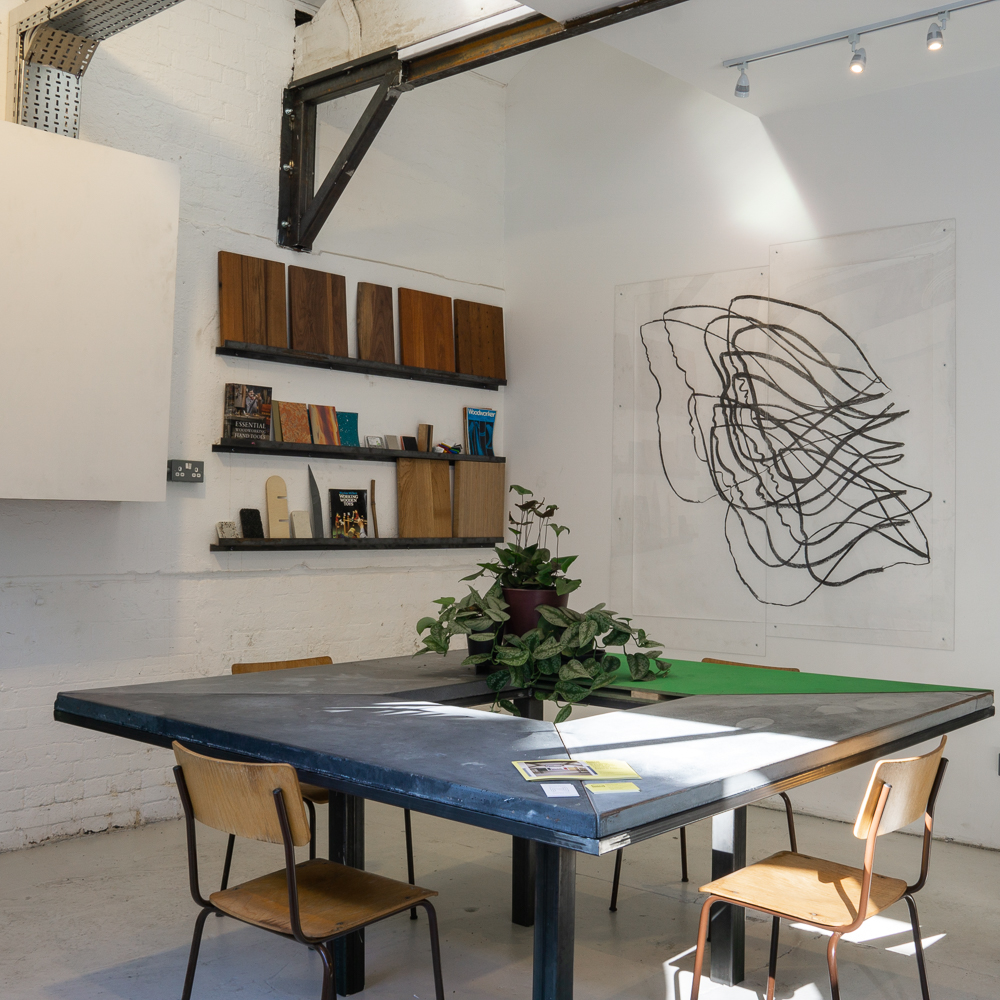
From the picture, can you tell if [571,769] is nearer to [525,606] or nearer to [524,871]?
[525,606]

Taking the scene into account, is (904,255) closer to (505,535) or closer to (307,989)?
(505,535)

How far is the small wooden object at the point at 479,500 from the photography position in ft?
19.1

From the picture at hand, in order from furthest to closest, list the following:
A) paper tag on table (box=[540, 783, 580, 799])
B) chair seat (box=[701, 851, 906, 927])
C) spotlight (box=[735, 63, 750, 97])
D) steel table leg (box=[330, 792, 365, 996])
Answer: spotlight (box=[735, 63, 750, 97])
steel table leg (box=[330, 792, 365, 996])
chair seat (box=[701, 851, 906, 927])
paper tag on table (box=[540, 783, 580, 799])

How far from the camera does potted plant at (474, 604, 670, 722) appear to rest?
3.05 m

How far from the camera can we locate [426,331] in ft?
18.7

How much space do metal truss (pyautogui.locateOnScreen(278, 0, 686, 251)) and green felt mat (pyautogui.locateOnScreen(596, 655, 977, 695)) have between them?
2.52 metres

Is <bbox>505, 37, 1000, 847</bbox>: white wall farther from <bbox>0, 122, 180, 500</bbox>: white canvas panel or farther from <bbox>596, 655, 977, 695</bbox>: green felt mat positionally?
<bbox>0, 122, 180, 500</bbox>: white canvas panel

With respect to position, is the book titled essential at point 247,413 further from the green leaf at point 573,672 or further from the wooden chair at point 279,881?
the wooden chair at point 279,881

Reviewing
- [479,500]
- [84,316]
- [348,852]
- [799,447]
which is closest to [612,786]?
[348,852]

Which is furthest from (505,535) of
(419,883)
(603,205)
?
(419,883)

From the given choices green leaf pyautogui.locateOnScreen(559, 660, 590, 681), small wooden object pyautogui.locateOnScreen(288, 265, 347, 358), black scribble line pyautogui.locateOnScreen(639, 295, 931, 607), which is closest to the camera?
green leaf pyautogui.locateOnScreen(559, 660, 590, 681)

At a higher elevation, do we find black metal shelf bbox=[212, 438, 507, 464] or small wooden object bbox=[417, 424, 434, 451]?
small wooden object bbox=[417, 424, 434, 451]

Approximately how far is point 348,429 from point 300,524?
0.60 m

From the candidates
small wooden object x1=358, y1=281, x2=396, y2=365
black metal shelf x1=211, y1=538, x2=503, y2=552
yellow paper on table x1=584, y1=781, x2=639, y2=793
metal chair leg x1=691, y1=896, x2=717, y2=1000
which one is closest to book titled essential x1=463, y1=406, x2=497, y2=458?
black metal shelf x1=211, y1=538, x2=503, y2=552
